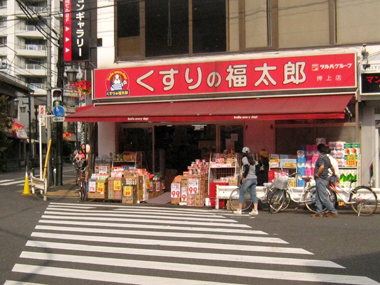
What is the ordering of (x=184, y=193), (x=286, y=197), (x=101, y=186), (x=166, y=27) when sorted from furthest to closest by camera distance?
1. (x=166, y=27)
2. (x=101, y=186)
3. (x=184, y=193)
4. (x=286, y=197)

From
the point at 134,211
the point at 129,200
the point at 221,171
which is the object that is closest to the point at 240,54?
the point at 221,171

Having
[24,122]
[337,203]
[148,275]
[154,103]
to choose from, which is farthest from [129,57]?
[24,122]

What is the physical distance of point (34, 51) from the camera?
5162 centimetres

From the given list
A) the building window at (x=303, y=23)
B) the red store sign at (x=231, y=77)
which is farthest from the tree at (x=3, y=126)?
the building window at (x=303, y=23)

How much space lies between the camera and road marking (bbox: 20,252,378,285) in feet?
18.6

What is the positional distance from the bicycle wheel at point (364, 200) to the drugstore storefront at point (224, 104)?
2169 mm

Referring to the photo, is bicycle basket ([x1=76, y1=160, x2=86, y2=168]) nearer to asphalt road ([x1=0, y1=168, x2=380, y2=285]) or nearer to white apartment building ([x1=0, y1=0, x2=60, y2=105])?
asphalt road ([x1=0, y1=168, x2=380, y2=285])

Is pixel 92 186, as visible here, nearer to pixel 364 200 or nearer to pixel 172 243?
pixel 172 243

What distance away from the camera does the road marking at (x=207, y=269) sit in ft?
18.6

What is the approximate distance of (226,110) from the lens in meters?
13.2

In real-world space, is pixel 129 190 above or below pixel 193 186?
below

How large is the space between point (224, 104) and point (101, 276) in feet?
29.5

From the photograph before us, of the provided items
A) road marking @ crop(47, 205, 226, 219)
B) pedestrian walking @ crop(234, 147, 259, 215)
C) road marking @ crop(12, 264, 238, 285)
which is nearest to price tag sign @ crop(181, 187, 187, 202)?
road marking @ crop(47, 205, 226, 219)

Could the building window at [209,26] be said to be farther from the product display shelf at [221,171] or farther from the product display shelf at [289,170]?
the product display shelf at [289,170]
